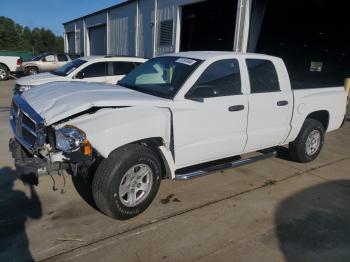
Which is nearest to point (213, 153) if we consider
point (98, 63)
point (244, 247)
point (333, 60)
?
point (244, 247)

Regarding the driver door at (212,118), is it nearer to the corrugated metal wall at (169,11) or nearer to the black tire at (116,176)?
the black tire at (116,176)

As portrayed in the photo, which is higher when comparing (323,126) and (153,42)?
(153,42)

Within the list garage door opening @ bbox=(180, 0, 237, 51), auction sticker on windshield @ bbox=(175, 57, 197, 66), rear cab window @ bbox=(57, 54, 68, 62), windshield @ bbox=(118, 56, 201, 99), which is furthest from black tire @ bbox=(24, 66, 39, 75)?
auction sticker on windshield @ bbox=(175, 57, 197, 66)

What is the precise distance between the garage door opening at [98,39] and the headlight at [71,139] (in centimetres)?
2344

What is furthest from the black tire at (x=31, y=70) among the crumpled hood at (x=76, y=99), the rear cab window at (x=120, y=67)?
the crumpled hood at (x=76, y=99)

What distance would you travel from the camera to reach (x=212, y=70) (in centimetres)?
442

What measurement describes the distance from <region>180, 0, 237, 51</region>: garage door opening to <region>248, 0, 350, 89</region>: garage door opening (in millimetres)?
1795

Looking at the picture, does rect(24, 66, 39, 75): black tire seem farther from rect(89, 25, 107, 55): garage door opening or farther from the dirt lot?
the dirt lot

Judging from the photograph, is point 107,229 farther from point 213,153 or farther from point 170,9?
point 170,9

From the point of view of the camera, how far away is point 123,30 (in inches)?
840

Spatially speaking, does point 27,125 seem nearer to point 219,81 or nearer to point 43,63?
point 219,81

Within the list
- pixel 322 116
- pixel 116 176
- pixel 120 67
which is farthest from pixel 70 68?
pixel 116 176

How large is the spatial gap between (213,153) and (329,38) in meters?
23.1

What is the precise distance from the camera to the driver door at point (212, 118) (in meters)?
4.02
